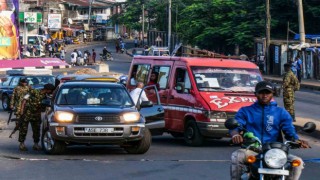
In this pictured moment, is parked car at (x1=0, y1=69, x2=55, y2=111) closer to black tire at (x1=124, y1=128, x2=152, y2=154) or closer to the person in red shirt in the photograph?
the person in red shirt

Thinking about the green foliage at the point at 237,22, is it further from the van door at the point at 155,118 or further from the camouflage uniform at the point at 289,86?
the van door at the point at 155,118

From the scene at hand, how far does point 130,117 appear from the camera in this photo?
1526 cm

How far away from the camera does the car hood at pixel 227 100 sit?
17.1 metres

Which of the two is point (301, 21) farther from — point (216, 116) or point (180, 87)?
point (216, 116)

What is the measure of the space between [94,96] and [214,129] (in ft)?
8.85

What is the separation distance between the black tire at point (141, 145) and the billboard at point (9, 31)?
58.8 m

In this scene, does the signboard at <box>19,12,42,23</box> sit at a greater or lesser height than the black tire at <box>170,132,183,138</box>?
greater

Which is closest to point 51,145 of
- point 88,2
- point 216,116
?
point 216,116

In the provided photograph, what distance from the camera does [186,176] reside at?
41.3 feet

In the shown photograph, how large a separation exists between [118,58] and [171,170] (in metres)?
80.6

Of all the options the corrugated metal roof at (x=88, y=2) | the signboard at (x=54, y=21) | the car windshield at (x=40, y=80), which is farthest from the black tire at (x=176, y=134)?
the corrugated metal roof at (x=88, y=2)

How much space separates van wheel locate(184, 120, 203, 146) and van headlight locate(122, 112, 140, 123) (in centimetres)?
245

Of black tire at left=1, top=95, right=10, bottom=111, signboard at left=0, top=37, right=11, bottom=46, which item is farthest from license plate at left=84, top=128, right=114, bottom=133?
signboard at left=0, top=37, right=11, bottom=46

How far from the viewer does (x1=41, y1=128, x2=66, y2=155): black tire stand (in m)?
15.4
